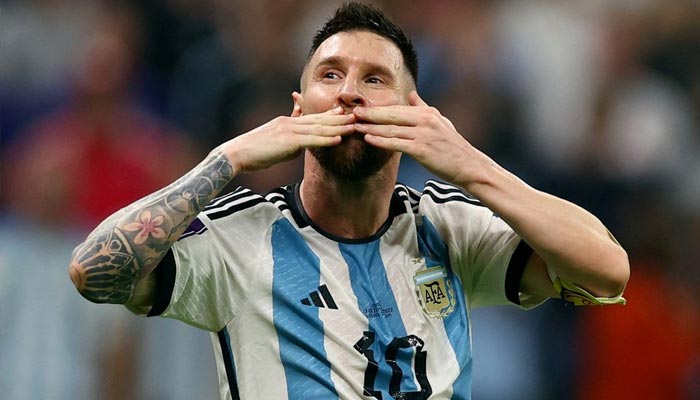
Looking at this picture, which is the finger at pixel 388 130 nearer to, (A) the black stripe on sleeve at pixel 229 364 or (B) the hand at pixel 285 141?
(B) the hand at pixel 285 141

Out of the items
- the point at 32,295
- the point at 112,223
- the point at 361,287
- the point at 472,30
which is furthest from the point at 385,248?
the point at 472,30

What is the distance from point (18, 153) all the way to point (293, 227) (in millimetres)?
2468

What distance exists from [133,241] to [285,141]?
1.82 ft

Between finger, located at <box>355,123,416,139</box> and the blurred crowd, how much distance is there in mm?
2292

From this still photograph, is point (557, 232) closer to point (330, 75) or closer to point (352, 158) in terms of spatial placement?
point (352, 158)

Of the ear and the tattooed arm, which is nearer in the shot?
the tattooed arm

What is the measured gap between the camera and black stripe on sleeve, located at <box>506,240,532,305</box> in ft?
11.0

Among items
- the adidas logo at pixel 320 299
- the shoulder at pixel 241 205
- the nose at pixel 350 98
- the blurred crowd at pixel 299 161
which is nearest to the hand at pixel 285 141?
the nose at pixel 350 98

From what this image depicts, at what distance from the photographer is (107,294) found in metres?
2.88

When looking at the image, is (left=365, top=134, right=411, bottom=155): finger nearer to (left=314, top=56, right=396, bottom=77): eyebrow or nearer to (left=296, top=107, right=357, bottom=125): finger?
(left=296, top=107, right=357, bottom=125): finger

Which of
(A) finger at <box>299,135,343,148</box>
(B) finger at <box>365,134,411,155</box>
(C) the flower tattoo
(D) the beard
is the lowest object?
(C) the flower tattoo

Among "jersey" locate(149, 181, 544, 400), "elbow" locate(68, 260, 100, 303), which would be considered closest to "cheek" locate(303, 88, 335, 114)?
"jersey" locate(149, 181, 544, 400)

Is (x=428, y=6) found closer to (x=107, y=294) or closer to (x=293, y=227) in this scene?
(x=293, y=227)

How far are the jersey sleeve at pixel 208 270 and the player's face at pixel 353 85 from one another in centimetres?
37
